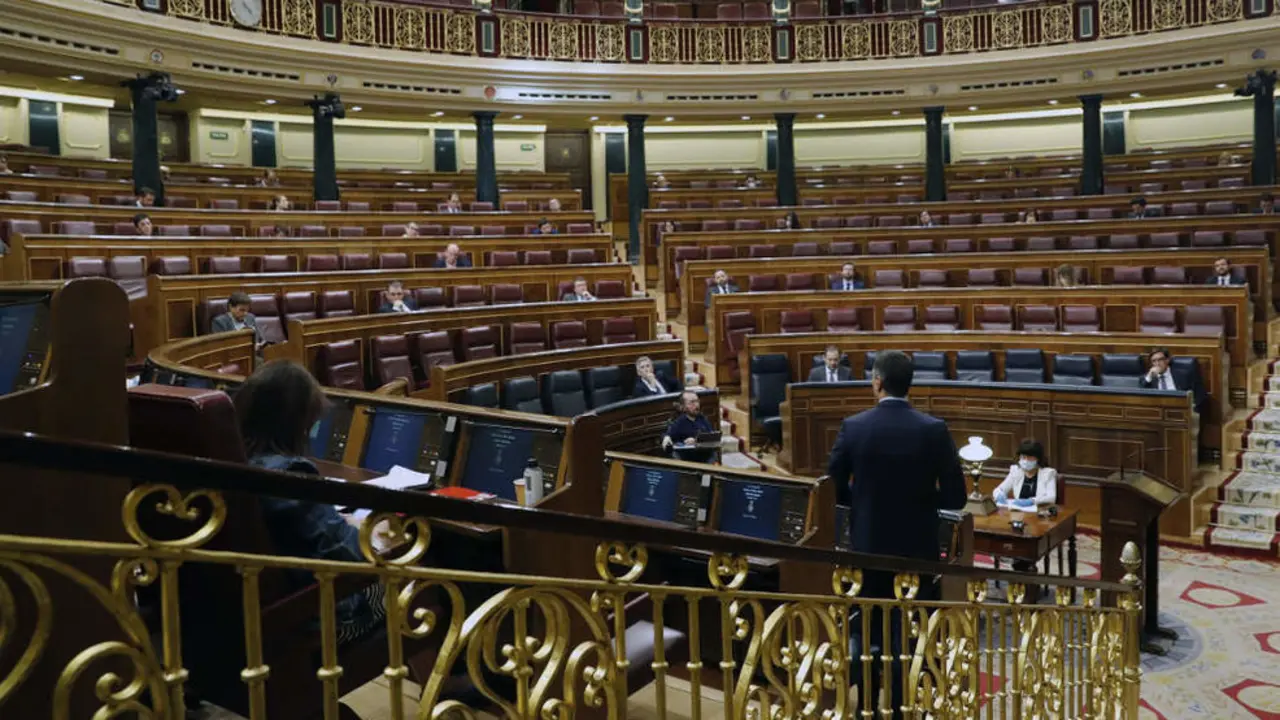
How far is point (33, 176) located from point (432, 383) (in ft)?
23.7

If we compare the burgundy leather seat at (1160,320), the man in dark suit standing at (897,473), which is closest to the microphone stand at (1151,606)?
the man in dark suit standing at (897,473)

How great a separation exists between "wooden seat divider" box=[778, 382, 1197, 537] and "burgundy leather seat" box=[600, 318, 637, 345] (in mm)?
1725

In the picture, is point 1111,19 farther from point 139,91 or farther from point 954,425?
point 139,91

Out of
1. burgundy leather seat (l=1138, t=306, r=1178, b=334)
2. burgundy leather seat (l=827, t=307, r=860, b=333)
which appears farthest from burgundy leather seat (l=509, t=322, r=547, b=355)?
burgundy leather seat (l=1138, t=306, r=1178, b=334)

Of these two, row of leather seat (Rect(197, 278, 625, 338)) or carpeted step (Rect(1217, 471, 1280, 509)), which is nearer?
carpeted step (Rect(1217, 471, 1280, 509))

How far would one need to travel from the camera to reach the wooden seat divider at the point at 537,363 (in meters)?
6.61

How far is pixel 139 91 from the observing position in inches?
443

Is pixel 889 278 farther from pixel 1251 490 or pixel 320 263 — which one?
pixel 320 263

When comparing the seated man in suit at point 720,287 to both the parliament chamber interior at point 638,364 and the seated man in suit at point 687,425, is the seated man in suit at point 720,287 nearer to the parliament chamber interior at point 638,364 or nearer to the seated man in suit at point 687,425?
the parliament chamber interior at point 638,364

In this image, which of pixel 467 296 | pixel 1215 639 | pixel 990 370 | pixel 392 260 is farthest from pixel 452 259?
pixel 1215 639

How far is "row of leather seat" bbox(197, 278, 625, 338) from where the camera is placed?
725 centimetres

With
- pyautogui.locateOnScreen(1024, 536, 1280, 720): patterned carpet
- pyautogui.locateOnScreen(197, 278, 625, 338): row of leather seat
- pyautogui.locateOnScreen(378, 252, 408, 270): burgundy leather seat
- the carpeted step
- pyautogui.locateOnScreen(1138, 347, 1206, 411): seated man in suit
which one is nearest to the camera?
pyautogui.locateOnScreen(1024, 536, 1280, 720): patterned carpet

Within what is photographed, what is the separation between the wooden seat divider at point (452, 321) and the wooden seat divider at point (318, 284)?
6 centimetres

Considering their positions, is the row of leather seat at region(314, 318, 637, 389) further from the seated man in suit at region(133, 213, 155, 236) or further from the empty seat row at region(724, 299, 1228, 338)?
the seated man in suit at region(133, 213, 155, 236)
